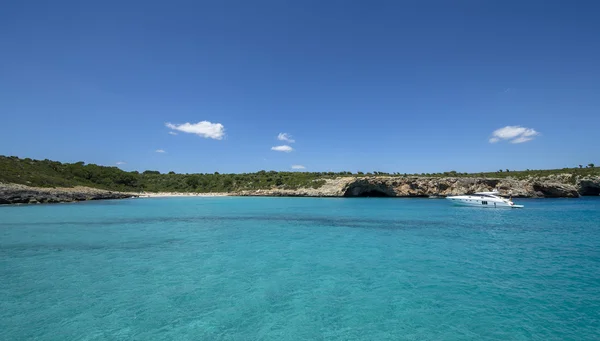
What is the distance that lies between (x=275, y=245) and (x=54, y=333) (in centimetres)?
1182

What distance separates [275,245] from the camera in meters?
18.3

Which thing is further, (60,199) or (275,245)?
(60,199)

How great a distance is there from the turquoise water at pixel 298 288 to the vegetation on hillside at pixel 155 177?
2105 inches

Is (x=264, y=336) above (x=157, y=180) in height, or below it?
below

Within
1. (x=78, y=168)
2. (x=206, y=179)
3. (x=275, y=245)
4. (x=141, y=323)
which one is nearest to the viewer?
(x=141, y=323)

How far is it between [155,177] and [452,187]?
313 feet

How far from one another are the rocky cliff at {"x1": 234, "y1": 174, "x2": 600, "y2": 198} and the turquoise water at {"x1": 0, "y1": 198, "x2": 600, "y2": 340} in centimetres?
5486

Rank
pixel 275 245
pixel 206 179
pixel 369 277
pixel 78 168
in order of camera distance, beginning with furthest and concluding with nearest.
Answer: pixel 206 179, pixel 78 168, pixel 275 245, pixel 369 277

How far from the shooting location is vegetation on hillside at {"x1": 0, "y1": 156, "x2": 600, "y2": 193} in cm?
6144

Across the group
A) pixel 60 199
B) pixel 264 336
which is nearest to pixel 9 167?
pixel 60 199

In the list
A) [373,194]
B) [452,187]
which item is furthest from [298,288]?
[373,194]

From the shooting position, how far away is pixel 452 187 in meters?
72.8

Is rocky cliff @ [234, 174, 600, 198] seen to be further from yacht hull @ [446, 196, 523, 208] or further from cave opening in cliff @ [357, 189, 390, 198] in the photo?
yacht hull @ [446, 196, 523, 208]

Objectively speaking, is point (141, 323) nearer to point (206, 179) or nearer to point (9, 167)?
point (9, 167)
